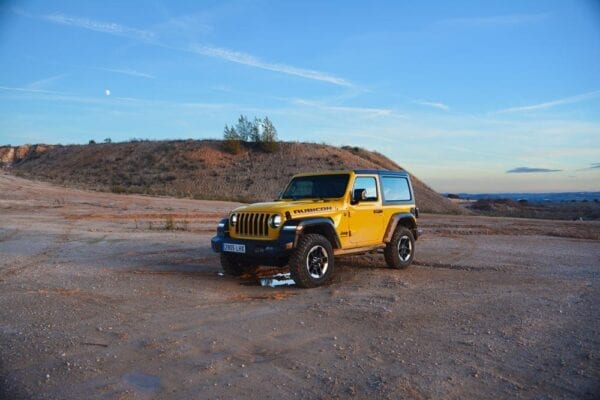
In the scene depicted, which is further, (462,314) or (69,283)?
(69,283)

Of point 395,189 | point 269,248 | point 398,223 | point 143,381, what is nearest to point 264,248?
point 269,248

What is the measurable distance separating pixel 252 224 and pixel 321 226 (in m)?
1.12

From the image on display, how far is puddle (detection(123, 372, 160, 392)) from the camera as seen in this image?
14.1 feet

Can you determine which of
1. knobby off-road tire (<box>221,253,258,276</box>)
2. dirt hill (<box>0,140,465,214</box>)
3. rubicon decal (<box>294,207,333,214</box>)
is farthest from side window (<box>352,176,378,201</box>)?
dirt hill (<box>0,140,465,214</box>)

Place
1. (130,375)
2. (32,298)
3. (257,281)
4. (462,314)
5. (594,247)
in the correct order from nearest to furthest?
(130,375) → (462,314) → (32,298) → (257,281) → (594,247)

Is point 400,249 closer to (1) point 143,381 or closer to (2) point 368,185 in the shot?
(2) point 368,185

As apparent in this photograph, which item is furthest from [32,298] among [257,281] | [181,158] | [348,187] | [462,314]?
[181,158]

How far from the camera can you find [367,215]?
938 cm

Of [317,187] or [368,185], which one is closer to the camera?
[317,187]

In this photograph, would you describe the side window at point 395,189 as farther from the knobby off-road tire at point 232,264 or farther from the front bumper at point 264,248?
the knobby off-road tire at point 232,264

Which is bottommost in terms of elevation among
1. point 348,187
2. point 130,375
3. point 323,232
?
point 130,375

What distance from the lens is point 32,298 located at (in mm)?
7285

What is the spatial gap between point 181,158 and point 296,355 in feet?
171

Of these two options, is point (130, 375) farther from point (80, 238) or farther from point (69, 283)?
point (80, 238)
